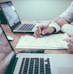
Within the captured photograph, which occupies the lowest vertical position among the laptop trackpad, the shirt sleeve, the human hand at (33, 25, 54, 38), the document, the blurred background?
the blurred background

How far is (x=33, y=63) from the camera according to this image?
2.63 ft

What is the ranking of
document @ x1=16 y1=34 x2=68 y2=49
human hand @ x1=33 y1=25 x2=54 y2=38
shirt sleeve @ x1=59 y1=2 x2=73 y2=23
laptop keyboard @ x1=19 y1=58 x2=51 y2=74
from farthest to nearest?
shirt sleeve @ x1=59 y1=2 x2=73 y2=23, human hand @ x1=33 y1=25 x2=54 y2=38, document @ x1=16 y1=34 x2=68 y2=49, laptop keyboard @ x1=19 y1=58 x2=51 y2=74

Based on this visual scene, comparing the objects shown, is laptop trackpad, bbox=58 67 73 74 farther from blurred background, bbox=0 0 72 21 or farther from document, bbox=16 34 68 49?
blurred background, bbox=0 0 72 21

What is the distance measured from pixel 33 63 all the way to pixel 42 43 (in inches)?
13.1

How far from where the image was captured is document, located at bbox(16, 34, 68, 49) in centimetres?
106

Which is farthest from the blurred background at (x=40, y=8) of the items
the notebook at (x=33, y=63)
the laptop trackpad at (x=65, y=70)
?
the laptop trackpad at (x=65, y=70)

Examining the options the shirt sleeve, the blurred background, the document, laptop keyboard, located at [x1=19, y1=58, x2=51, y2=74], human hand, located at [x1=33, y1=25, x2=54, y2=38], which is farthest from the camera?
the blurred background

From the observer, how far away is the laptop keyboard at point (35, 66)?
72 centimetres

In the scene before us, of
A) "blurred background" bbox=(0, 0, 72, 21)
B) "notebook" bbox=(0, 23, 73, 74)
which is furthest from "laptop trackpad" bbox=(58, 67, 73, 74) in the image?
"blurred background" bbox=(0, 0, 72, 21)

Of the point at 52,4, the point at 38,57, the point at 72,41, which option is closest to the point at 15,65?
the point at 38,57

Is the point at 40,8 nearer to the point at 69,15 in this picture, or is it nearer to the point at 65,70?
the point at 69,15

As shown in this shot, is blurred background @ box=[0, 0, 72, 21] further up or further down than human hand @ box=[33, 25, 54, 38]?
further down

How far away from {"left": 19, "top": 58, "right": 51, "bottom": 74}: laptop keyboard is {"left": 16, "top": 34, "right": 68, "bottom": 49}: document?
0.67 ft

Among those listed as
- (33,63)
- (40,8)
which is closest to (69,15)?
(40,8)
